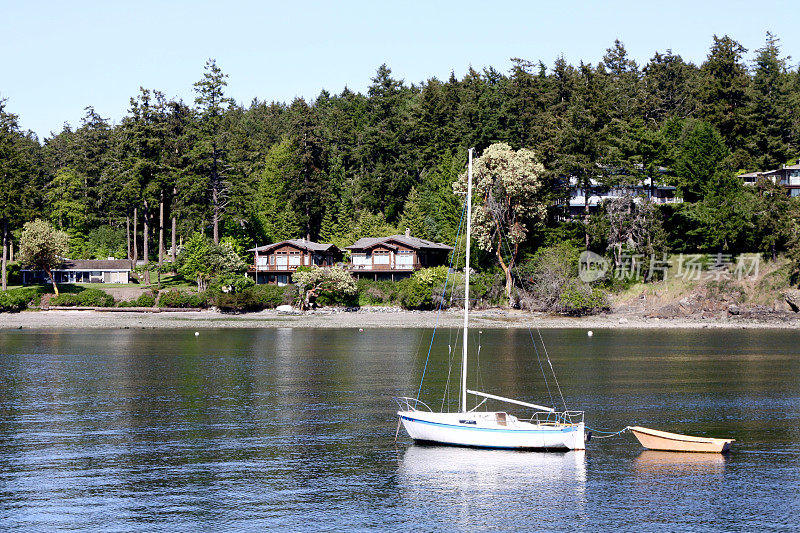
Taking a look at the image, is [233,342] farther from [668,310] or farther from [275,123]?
[275,123]

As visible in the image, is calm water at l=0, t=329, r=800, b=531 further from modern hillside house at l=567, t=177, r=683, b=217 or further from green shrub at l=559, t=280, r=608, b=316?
modern hillside house at l=567, t=177, r=683, b=217

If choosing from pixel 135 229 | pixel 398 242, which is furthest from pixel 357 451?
pixel 135 229

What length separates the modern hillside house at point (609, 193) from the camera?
107562 millimetres

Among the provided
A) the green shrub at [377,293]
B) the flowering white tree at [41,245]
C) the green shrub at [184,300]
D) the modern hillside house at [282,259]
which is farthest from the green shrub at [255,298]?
the flowering white tree at [41,245]

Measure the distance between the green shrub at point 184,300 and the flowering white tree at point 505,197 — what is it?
40091mm

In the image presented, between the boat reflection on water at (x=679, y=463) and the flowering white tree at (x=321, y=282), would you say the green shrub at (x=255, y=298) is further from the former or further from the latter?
the boat reflection on water at (x=679, y=463)

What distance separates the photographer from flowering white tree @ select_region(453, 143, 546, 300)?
10488 cm

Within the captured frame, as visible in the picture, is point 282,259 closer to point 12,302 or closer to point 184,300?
point 184,300

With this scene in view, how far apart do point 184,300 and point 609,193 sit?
2495 inches

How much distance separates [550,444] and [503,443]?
2.27 metres

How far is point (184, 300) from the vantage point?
11269cm

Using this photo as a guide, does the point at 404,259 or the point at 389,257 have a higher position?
the point at 389,257

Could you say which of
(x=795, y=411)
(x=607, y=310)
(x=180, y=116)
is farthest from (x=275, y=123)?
(x=795, y=411)

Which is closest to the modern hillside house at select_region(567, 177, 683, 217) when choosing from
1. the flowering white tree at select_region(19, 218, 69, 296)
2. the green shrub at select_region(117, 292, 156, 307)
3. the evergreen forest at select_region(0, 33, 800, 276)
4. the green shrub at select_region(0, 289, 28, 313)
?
the evergreen forest at select_region(0, 33, 800, 276)
